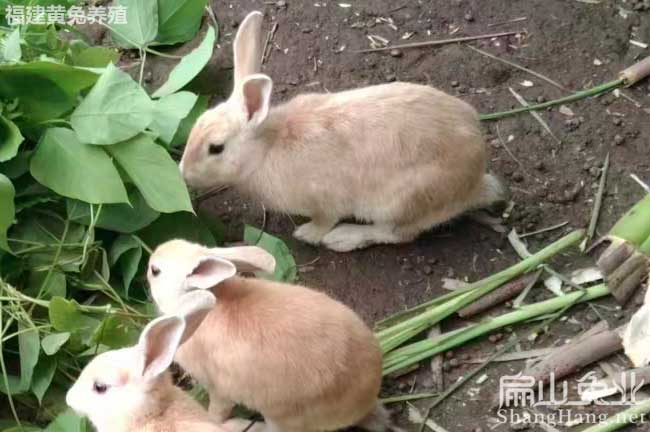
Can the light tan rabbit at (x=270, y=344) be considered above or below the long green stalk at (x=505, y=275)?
above

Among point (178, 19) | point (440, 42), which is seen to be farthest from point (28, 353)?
point (440, 42)

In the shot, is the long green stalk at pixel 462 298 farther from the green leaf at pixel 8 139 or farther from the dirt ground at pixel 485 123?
the green leaf at pixel 8 139

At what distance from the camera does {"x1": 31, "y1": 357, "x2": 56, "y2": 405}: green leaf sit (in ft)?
12.9

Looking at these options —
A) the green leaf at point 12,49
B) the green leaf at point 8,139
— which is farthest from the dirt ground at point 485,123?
the green leaf at point 12,49

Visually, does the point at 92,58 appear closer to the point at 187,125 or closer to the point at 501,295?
the point at 187,125

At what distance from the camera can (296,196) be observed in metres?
4.47

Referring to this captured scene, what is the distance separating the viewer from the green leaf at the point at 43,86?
419 centimetres

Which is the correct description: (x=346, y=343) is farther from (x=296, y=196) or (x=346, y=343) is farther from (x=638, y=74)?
(x=638, y=74)

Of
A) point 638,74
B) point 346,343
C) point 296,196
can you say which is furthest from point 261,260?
point 638,74

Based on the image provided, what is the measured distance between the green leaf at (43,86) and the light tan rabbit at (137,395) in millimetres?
1509

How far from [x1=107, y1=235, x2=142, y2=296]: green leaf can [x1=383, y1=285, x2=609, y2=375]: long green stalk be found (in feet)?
4.08

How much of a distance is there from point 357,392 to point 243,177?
4.56 feet

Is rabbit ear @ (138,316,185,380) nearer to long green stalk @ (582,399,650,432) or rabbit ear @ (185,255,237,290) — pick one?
rabbit ear @ (185,255,237,290)

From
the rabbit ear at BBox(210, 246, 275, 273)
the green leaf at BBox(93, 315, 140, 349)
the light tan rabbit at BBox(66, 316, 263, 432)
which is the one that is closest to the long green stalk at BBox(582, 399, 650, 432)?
the rabbit ear at BBox(210, 246, 275, 273)
